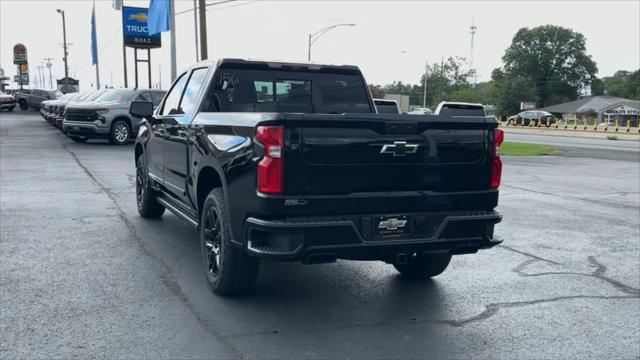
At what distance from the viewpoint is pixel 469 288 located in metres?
5.66

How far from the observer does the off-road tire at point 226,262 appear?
4820 mm

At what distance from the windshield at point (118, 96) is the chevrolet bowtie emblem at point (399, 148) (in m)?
17.1

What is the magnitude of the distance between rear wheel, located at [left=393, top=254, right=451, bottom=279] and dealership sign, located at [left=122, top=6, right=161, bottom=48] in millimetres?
36227

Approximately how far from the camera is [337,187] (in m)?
4.36

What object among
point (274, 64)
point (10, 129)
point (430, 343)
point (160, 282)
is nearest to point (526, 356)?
point (430, 343)

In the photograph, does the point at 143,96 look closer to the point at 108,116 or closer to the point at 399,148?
the point at 108,116

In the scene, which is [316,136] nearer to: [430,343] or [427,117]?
[427,117]

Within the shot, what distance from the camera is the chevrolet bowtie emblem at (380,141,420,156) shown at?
4441mm

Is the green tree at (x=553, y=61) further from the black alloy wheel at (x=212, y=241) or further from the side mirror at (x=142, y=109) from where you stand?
the black alloy wheel at (x=212, y=241)

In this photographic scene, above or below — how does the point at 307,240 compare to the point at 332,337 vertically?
above

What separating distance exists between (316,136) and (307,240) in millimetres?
727

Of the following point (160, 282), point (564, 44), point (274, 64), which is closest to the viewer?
point (160, 282)

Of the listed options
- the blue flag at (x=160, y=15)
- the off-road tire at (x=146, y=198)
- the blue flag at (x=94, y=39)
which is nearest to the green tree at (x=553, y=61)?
the blue flag at (x=94, y=39)

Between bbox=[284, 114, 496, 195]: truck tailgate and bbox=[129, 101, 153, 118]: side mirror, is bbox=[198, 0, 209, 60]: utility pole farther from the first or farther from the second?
bbox=[284, 114, 496, 195]: truck tailgate
